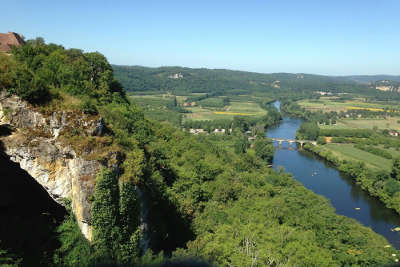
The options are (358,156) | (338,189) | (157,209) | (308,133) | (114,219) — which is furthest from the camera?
(308,133)

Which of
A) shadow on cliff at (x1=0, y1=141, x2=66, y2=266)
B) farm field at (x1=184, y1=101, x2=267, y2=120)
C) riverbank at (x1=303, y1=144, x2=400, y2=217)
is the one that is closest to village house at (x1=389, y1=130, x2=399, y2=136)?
riverbank at (x1=303, y1=144, x2=400, y2=217)

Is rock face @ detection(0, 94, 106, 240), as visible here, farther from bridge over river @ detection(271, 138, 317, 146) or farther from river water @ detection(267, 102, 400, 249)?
bridge over river @ detection(271, 138, 317, 146)

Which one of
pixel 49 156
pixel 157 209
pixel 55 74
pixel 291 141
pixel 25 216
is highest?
pixel 55 74

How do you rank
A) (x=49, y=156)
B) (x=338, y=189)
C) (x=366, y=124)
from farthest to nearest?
1. (x=366, y=124)
2. (x=338, y=189)
3. (x=49, y=156)

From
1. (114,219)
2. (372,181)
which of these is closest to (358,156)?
(372,181)

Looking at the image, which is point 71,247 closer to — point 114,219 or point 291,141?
point 114,219

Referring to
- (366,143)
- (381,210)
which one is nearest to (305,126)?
(366,143)

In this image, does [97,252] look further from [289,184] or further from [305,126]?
[305,126]
